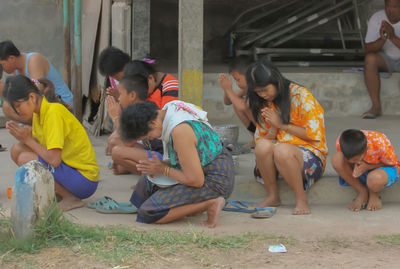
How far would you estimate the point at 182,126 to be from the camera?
3.73 metres

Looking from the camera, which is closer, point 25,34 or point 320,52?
point 320,52

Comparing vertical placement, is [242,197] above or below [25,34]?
below

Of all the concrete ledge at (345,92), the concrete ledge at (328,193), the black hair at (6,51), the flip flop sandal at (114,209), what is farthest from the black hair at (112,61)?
the concrete ledge at (345,92)

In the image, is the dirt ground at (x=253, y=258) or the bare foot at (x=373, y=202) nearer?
A: the dirt ground at (x=253, y=258)

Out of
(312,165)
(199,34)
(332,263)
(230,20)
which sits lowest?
(332,263)

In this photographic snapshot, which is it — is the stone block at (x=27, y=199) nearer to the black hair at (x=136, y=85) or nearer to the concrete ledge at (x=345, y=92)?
the black hair at (x=136, y=85)

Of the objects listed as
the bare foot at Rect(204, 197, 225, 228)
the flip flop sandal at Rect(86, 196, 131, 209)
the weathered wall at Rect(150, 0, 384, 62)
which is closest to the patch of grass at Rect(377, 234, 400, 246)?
the bare foot at Rect(204, 197, 225, 228)

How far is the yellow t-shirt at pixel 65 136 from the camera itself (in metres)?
4.05

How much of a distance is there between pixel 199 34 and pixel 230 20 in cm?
419

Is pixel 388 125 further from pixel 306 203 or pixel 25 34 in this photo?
pixel 25 34

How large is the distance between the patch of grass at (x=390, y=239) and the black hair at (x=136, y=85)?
1.94m

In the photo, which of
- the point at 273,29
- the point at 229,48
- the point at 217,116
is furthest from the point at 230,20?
the point at 217,116

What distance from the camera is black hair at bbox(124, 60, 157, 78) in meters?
4.72

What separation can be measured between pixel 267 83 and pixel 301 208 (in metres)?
0.90
